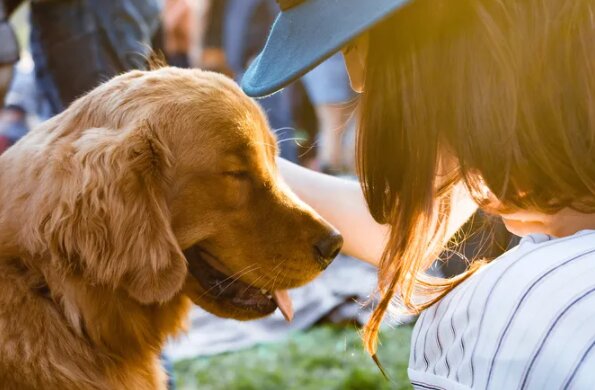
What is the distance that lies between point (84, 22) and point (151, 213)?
2126mm

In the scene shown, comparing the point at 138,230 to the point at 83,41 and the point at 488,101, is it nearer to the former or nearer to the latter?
the point at 488,101

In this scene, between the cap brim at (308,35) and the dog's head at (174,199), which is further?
the dog's head at (174,199)

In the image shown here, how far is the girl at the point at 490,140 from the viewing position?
1438mm

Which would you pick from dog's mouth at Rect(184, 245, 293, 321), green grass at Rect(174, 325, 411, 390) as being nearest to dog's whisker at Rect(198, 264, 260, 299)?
dog's mouth at Rect(184, 245, 293, 321)

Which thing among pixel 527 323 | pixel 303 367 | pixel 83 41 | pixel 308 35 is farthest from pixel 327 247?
pixel 83 41

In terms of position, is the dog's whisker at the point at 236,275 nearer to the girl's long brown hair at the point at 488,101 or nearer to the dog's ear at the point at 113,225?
the dog's ear at the point at 113,225

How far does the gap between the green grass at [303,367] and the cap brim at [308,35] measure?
2.45m

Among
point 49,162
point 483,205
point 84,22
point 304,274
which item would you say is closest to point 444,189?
point 483,205

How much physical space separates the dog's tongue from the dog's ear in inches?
18.3

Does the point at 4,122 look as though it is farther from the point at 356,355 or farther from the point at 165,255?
the point at 165,255

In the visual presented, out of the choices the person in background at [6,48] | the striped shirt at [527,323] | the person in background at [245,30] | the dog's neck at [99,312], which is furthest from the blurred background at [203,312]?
the person in background at [245,30]

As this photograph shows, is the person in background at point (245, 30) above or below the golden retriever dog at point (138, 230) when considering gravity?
below

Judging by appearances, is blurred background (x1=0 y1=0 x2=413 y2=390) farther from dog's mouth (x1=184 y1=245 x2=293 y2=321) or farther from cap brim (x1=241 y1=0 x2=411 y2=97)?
cap brim (x1=241 y1=0 x2=411 y2=97)

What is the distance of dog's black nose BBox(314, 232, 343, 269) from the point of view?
2.52 metres
